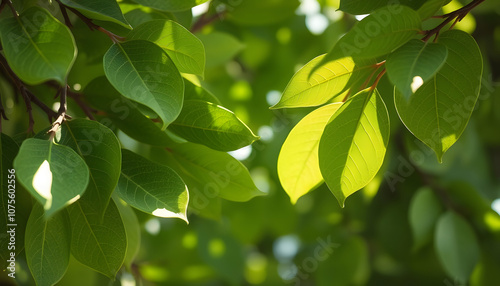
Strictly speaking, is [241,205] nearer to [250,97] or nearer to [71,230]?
[250,97]

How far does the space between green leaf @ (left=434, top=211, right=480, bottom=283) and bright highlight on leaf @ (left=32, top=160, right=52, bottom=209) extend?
0.87m

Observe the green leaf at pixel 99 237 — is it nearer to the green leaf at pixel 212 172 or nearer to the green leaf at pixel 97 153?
the green leaf at pixel 97 153

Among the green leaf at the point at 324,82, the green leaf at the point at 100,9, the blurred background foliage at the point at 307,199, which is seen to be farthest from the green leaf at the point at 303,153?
the blurred background foliage at the point at 307,199

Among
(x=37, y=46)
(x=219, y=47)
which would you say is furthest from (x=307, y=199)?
(x=37, y=46)

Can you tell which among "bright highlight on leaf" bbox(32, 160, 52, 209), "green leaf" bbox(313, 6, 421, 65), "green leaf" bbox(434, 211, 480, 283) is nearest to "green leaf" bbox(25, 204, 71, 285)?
"bright highlight on leaf" bbox(32, 160, 52, 209)

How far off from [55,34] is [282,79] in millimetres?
1059

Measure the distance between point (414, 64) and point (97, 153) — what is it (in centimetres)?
34

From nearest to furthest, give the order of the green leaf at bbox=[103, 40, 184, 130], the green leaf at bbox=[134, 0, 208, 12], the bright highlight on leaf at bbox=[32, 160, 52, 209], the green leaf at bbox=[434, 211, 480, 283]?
the bright highlight on leaf at bbox=[32, 160, 52, 209], the green leaf at bbox=[103, 40, 184, 130], the green leaf at bbox=[134, 0, 208, 12], the green leaf at bbox=[434, 211, 480, 283]

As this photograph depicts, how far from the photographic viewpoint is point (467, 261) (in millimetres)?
1113

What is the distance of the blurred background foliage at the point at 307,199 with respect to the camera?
129 centimetres

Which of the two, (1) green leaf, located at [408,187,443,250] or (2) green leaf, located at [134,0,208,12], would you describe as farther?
(1) green leaf, located at [408,187,443,250]

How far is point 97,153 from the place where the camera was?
56cm

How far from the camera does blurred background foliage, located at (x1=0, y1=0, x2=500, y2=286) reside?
50.8 inches

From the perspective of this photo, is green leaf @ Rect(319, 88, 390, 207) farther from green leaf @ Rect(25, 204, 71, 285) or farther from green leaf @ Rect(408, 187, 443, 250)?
green leaf @ Rect(408, 187, 443, 250)
